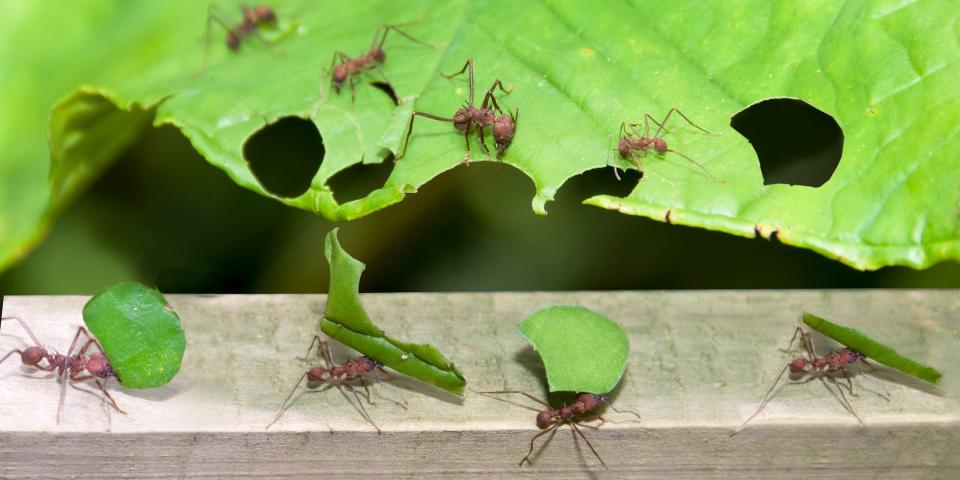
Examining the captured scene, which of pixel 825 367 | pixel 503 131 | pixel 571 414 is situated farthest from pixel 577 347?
pixel 503 131

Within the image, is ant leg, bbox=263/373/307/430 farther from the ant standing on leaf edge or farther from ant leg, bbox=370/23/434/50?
ant leg, bbox=370/23/434/50

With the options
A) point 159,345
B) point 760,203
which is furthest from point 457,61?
point 159,345

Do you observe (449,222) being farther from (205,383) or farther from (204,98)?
(205,383)

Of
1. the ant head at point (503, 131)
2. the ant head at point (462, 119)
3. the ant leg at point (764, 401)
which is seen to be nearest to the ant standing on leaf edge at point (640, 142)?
the ant head at point (503, 131)

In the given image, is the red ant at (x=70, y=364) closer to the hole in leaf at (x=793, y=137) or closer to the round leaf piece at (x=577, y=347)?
the round leaf piece at (x=577, y=347)

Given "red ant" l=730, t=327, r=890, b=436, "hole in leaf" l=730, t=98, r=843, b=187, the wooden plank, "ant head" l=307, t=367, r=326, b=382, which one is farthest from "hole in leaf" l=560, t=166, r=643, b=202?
"ant head" l=307, t=367, r=326, b=382

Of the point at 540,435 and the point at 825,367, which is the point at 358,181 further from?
the point at 825,367

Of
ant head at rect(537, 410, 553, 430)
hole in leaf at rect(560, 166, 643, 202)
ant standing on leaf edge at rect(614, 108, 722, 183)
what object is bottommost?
hole in leaf at rect(560, 166, 643, 202)
